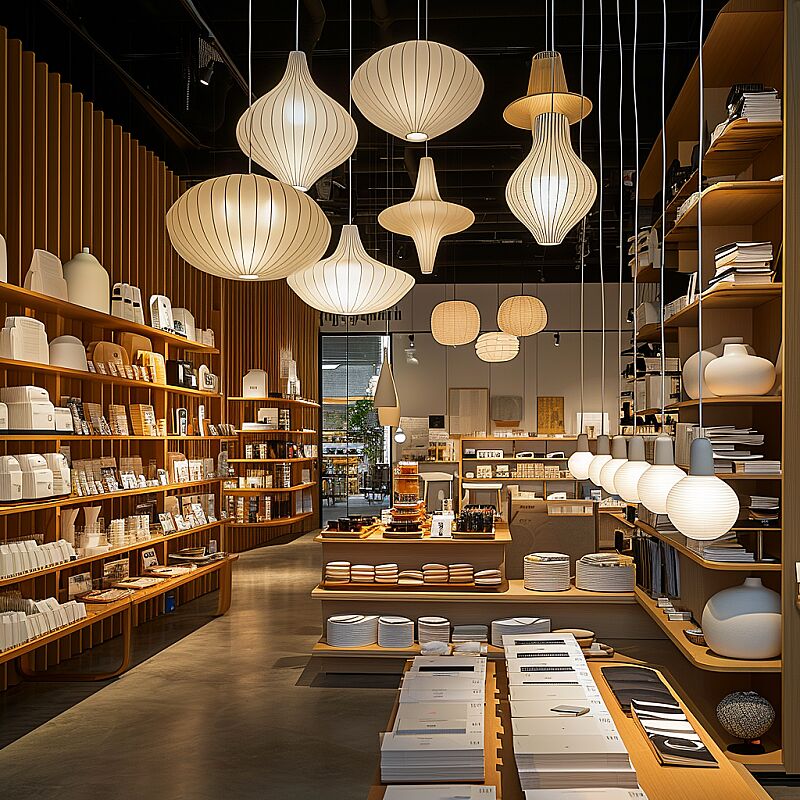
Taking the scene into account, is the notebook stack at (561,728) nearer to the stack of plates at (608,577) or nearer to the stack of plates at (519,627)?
the stack of plates at (519,627)

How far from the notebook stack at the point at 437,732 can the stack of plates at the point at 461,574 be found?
3.37 m

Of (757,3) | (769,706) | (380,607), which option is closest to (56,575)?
(380,607)

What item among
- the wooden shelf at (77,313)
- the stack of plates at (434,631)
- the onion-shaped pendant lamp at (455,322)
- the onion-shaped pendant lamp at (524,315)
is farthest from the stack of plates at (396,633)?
the onion-shaped pendant lamp at (524,315)

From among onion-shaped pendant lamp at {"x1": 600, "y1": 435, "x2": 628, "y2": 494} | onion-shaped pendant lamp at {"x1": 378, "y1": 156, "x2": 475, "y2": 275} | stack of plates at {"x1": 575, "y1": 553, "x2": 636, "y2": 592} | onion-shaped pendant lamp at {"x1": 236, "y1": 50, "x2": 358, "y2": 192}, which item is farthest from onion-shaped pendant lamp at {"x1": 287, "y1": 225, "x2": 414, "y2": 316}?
stack of plates at {"x1": 575, "y1": 553, "x2": 636, "y2": 592}

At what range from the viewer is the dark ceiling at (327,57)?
712cm

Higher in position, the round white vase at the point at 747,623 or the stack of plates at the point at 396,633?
the round white vase at the point at 747,623

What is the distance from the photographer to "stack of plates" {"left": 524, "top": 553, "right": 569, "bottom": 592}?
6680 millimetres

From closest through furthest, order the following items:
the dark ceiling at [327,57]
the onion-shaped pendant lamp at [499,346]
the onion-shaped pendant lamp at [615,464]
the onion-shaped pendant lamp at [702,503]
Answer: the onion-shaped pendant lamp at [702,503], the onion-shaped pendant lamp at [615,464], the dark ceiling at [327,57], the onion-shaped pendant lamp at [499,346]

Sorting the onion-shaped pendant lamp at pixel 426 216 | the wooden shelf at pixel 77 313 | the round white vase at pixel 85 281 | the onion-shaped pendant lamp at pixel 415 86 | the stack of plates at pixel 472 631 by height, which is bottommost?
the stack of plates at pixel 472 631

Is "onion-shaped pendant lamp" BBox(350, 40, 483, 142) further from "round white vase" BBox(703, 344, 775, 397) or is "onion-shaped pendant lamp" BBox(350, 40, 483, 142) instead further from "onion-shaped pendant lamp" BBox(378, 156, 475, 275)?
"round white vase" BBox(703, 344, 775, 397)

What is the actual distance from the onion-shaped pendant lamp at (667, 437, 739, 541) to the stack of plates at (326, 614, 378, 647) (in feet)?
13.2

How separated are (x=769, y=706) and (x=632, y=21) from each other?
17.9 feet

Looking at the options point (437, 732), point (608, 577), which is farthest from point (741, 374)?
point (437, 732)

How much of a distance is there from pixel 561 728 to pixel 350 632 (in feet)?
12.7
